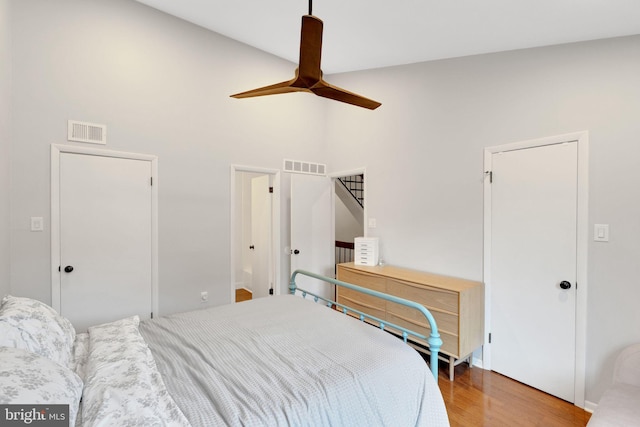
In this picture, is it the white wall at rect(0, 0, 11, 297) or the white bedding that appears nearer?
the white bedding

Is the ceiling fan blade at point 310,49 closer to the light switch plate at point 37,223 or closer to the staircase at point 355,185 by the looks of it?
the light switch plate at point 37,223

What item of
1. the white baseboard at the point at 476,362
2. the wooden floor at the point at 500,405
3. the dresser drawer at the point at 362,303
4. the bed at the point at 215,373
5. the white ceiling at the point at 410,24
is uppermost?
the white ceiling at the point at 410,24

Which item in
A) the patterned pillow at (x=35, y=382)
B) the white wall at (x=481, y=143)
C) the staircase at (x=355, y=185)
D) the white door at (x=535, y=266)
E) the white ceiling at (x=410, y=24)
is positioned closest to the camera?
the patterned pillow at (x=35, y=382)

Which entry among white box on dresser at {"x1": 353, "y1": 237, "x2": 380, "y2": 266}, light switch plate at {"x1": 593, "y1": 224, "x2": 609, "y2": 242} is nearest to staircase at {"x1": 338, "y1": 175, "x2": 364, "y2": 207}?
white box on dresser at {"x1": 353, "y1": 237, "x2": 380, "y2": 266}

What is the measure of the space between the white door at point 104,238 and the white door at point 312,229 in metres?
1.76

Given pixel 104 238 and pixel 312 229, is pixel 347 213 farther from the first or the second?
pixel 104 238

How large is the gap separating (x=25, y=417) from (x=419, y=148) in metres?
3.45

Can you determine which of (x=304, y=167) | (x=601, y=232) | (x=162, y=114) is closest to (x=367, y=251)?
(x=304, y=167)

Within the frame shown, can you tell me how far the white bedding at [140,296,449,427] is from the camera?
3.78 ft

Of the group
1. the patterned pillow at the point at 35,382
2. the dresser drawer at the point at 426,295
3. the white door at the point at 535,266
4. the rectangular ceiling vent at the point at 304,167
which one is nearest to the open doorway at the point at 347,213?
the rectangular ceiling vent at the point at 304,167

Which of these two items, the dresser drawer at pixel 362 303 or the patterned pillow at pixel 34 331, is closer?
the patterned pillow at pixel 34 331

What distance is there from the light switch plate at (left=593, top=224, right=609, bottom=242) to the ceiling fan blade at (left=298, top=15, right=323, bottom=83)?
88.8 inches

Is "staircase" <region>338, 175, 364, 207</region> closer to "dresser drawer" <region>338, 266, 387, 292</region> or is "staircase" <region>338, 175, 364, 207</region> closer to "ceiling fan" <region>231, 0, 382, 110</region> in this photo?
"dresser drawer" <region>338, 266, 387, 292</region>

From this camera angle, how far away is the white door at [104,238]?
2723 mm
